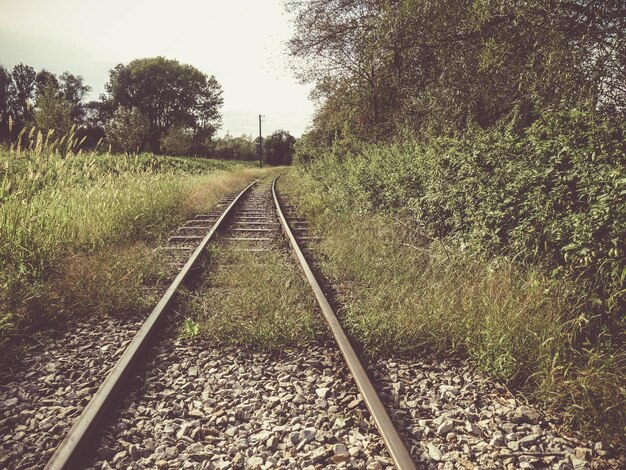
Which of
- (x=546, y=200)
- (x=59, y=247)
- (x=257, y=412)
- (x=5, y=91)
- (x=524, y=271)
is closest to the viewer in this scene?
(x=257, y=412)

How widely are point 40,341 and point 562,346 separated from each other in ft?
13.3

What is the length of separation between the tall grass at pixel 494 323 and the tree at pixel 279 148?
6700 cm

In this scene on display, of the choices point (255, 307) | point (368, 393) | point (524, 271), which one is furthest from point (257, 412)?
point (524, 271)

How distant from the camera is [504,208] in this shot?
13.4 ft

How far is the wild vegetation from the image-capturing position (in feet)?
9.24

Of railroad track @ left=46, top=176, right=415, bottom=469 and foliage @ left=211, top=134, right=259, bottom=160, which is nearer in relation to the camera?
railroad track @ left=46, top=176, right=415, bottom=469

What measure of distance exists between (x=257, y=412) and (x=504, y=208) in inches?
130

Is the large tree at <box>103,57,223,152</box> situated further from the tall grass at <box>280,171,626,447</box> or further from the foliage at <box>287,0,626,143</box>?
the tall grass at <box>280,171,626,447</box>

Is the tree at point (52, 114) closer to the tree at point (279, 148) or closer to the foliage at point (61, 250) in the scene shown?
the foliage at point (61, 250)

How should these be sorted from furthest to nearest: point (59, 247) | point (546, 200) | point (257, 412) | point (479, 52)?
point (479, 52), point (59, 247), point (546, 200), point (257, 412)

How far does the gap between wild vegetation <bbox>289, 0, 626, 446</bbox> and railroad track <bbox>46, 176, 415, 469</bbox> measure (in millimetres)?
450

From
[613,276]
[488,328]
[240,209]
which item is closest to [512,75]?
[613,276]

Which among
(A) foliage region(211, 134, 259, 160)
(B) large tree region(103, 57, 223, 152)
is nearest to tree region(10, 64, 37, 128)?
(B) large tree region(103, 57, 223, 152)

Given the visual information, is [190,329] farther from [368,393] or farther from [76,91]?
[76,91]
